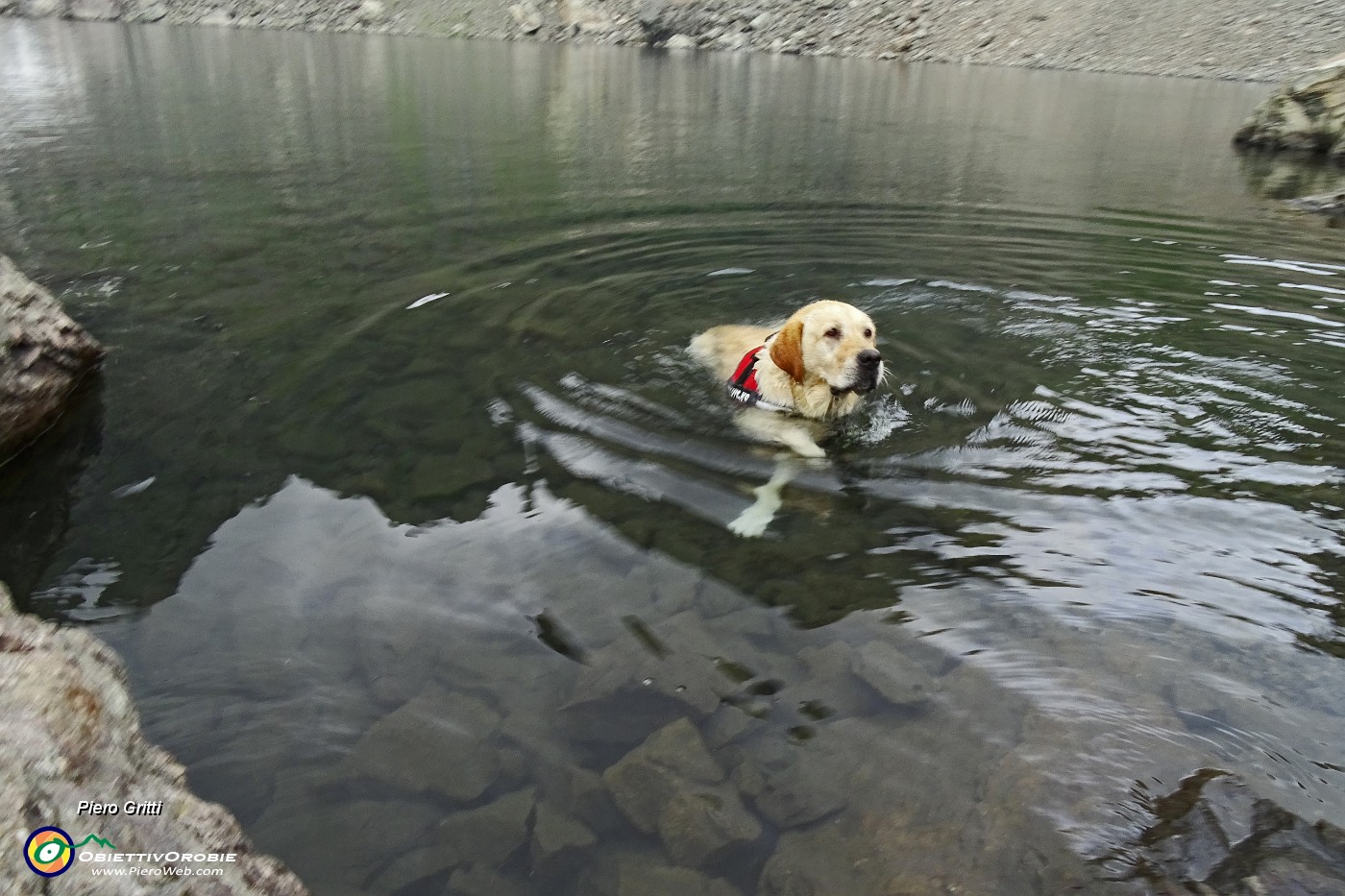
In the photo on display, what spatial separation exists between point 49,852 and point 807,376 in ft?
17.8

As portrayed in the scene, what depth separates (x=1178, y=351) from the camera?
7.83 m

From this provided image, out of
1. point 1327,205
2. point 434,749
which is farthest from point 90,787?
point 1327,205

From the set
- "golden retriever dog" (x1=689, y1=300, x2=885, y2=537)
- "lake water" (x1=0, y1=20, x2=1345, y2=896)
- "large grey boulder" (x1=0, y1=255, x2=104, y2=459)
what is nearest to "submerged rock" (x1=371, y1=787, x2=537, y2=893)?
"lake water" (x1=0, y1=20, x2=1345, y2=896)

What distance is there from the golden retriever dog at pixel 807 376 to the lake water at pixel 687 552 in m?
0.27

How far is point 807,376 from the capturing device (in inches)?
258

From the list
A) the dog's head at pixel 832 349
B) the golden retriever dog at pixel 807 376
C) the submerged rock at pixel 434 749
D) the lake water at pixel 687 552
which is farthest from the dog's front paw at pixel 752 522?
the submerged rock at pixel 434 749

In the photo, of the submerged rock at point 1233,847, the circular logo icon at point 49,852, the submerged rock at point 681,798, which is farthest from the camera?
the submerged rock at point 681,798

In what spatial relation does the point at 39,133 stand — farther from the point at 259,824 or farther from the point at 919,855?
the point at 919,855

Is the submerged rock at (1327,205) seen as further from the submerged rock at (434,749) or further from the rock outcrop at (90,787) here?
the rock outcrop at (90,787)

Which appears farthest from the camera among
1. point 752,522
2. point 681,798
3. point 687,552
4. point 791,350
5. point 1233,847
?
point 791,350

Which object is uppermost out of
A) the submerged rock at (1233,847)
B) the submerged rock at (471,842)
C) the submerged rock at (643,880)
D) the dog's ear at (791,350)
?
the dog's ear at (791,350)

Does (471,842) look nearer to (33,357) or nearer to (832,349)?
(832,349)

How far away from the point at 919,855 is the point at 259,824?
2.51m

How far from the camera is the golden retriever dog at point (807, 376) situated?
6230 mm
